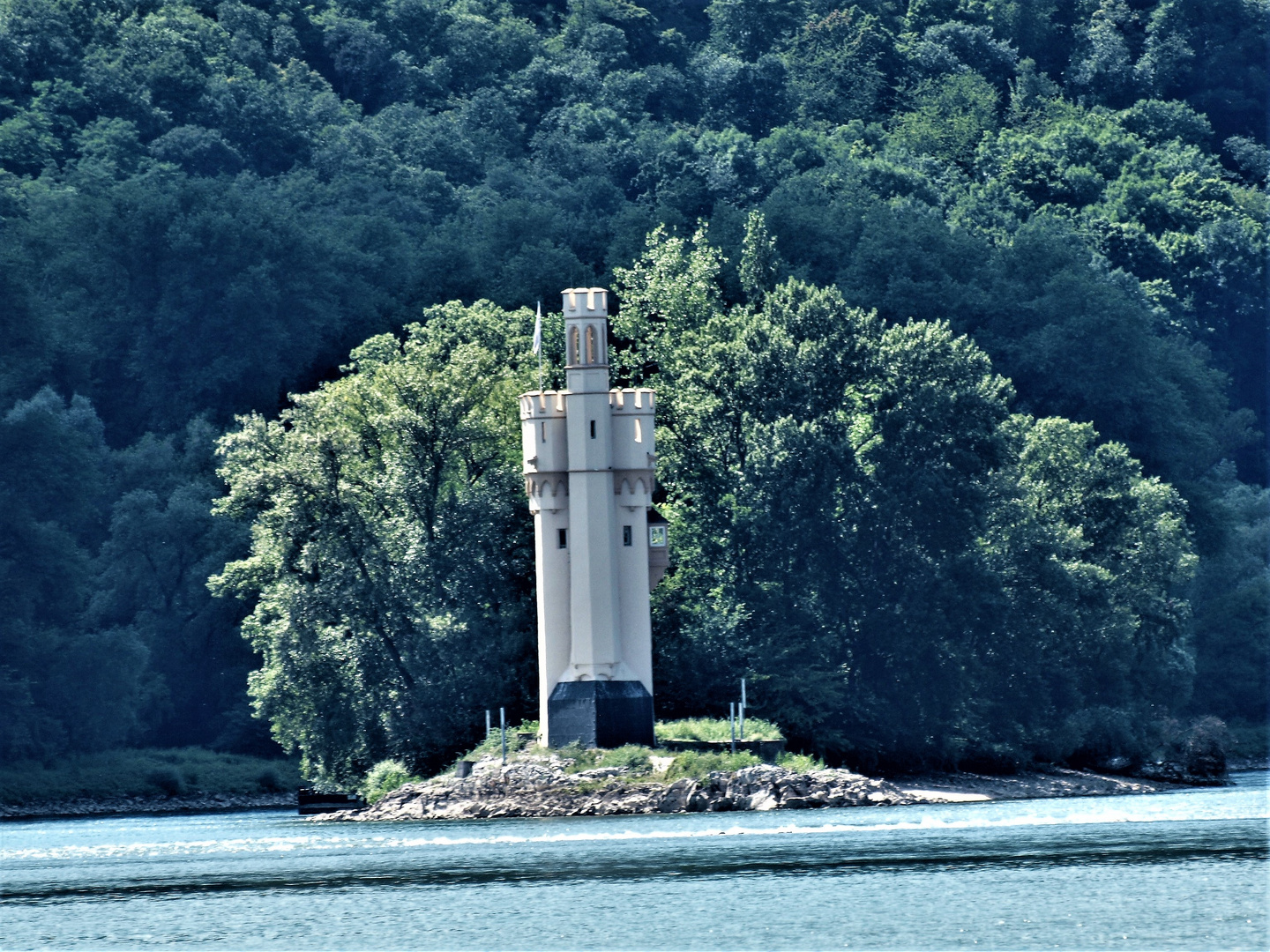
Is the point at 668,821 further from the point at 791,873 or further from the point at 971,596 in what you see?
the point at 971,596

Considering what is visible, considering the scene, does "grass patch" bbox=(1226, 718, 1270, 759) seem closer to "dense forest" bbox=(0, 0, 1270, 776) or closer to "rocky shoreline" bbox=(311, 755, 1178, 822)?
"dense forest" bbox=(0, 0, 1270, 776)

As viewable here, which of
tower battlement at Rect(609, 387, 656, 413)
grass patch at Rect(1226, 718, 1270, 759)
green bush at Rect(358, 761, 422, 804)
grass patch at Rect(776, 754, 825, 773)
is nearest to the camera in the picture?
grass patch at Rect(776, 754, 825, 773)

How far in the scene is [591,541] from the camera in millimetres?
75688

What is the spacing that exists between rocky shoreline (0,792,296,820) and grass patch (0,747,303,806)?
0.29m

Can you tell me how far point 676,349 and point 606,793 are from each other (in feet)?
73.7

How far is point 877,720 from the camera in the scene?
86.9 m

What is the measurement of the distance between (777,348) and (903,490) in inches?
235

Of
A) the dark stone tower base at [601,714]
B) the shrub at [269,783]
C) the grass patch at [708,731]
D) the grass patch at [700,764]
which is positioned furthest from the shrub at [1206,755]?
the shrub at [269,783]

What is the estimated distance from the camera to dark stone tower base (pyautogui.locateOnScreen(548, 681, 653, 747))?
7519 centimetres

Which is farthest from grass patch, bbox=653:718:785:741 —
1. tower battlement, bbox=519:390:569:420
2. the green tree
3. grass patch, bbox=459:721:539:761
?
tower battlement, bbox=519:390:569:420

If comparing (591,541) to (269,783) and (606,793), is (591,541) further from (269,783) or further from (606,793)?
(269,783)

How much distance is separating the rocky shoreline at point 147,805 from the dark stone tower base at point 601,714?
Result: 75.2ft

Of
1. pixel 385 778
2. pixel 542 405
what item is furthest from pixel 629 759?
pixel 385 778

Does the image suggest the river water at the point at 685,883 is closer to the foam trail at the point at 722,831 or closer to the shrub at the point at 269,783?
the foam trail at the point at 722,831
